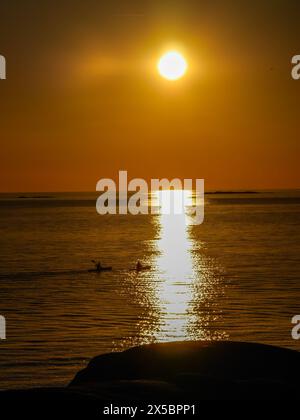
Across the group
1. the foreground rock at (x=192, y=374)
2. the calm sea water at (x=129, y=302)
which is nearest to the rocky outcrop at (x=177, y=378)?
the foreground rock at (x=192, y=374)

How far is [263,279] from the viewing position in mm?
50031

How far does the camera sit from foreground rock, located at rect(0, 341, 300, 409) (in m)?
7.25

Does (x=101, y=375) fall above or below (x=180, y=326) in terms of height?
below

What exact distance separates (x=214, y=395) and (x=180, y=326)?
24549 mm

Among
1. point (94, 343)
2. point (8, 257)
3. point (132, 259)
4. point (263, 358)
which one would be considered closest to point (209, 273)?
point (132, 259)

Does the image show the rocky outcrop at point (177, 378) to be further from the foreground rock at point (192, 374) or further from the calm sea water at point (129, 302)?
the calm sea water at point (129, 302)

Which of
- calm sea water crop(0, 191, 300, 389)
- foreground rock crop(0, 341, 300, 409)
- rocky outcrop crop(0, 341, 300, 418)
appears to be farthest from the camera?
calm sea water crop(0, 191, 300, 389)

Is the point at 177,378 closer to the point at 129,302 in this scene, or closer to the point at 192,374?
the point at 192,374

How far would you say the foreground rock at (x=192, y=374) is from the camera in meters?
7.25

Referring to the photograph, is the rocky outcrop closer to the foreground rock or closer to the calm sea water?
the foreground rock

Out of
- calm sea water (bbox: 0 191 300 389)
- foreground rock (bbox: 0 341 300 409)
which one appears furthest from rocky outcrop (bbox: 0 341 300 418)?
calm sea water (bbox: 0 191 300 389)

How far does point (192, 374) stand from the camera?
355 inches
